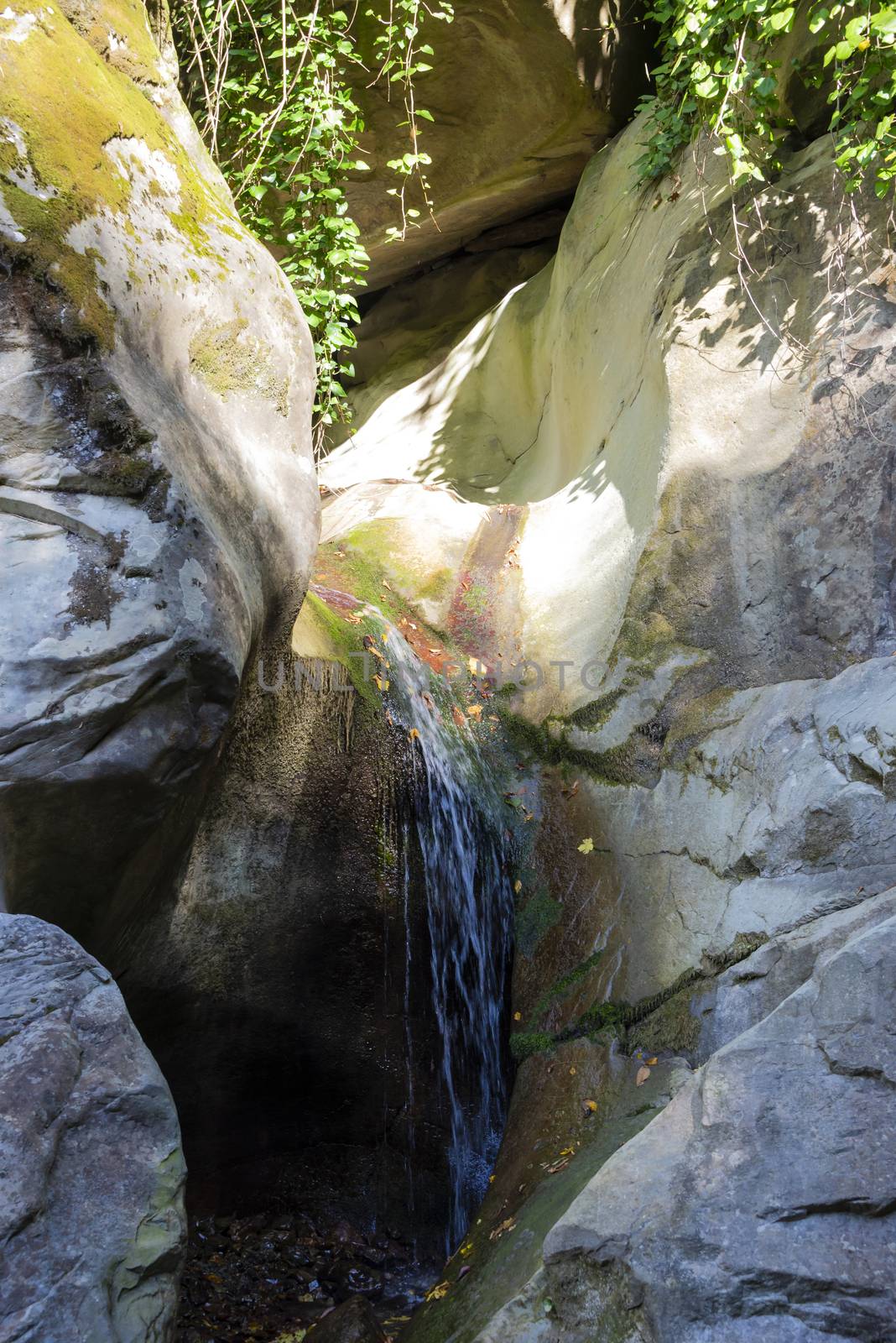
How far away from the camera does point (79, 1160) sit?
2430 mm

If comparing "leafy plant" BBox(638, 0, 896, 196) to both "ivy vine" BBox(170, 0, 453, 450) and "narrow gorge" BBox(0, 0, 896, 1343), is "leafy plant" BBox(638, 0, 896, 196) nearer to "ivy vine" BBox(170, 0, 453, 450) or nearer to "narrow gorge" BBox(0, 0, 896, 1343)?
"narrow gorge" BBox(0, 0, 896, 1343)

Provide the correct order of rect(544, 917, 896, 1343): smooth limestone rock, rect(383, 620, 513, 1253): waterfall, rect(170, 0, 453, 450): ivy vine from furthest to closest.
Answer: rect(170, 0, 453, 450): ivy vine → rect(383, 620, 513, 1253): waterfall → rect(544, 917, 896, 1343): smooth limestone rock

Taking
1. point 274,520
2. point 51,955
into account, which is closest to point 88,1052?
point 51,955

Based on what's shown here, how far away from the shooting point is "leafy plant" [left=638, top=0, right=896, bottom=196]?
4.67 m

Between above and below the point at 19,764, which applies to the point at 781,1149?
below

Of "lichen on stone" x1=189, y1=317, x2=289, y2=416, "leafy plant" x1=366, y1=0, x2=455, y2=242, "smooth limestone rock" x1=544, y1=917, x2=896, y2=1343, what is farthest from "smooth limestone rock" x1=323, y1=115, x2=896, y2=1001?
"lichen on stone" x1=189, y1=317, x2=289, y2=416

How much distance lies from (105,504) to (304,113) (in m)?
4.47

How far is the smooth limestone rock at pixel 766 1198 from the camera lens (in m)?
2.22

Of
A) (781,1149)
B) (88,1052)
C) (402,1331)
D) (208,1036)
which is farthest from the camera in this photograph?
(208,1036)

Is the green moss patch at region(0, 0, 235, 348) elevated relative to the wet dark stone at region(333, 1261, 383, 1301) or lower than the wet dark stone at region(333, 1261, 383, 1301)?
elevated

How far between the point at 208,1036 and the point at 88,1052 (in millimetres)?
2333

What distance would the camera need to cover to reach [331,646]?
509 cm

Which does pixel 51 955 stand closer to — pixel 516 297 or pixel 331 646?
pixel 331 646

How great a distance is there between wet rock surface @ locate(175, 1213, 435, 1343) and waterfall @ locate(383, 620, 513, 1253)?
1.27 feet
